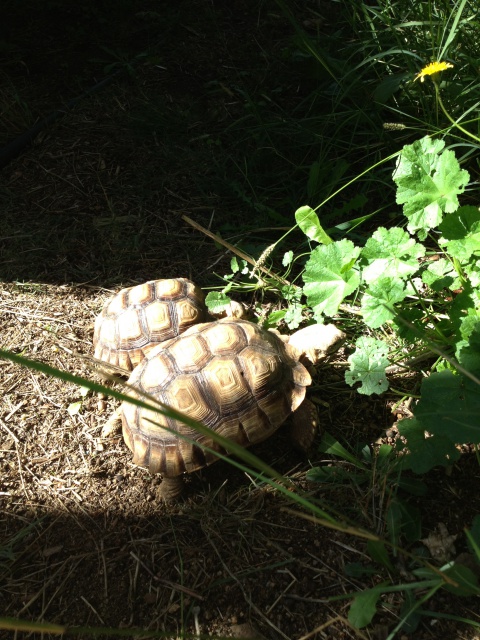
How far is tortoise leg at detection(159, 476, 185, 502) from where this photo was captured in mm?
2283

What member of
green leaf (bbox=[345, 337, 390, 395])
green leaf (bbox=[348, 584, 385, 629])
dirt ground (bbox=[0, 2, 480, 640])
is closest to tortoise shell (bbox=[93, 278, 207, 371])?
dirt ground (bbox=[0, 2, 480, 640])

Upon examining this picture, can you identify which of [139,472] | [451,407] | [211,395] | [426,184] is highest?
[426,184]

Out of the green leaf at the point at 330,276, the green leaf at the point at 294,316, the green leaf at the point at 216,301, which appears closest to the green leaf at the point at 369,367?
the green leaf at the point at 330,276

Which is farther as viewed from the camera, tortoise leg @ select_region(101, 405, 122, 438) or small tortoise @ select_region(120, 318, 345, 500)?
tortoise leg @ select_region(101, 405, 122, 438)

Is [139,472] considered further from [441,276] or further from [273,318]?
[441,276]

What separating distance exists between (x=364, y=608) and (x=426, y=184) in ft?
4.82

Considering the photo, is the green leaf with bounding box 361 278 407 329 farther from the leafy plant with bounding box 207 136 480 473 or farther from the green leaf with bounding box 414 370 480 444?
the green leaf with bounding box 414 370 480 444

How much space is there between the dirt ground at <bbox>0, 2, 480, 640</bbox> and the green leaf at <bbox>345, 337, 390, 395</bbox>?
0.86ft

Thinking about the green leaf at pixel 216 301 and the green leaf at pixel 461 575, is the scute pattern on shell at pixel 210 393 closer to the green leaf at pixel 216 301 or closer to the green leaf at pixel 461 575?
the green leaf at pixel 216 301

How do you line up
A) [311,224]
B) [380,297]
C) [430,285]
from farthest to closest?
[311,224] < [430,285] < [380,297]

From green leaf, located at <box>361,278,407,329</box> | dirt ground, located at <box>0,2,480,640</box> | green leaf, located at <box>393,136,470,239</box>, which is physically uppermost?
green leaf, located at <box>393,136,470,239</box>

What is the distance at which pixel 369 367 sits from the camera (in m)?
2.27

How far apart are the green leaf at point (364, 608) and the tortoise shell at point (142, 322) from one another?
53.1 inches

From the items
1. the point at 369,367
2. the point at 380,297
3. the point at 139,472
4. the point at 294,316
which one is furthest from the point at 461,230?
the point at 139,472
